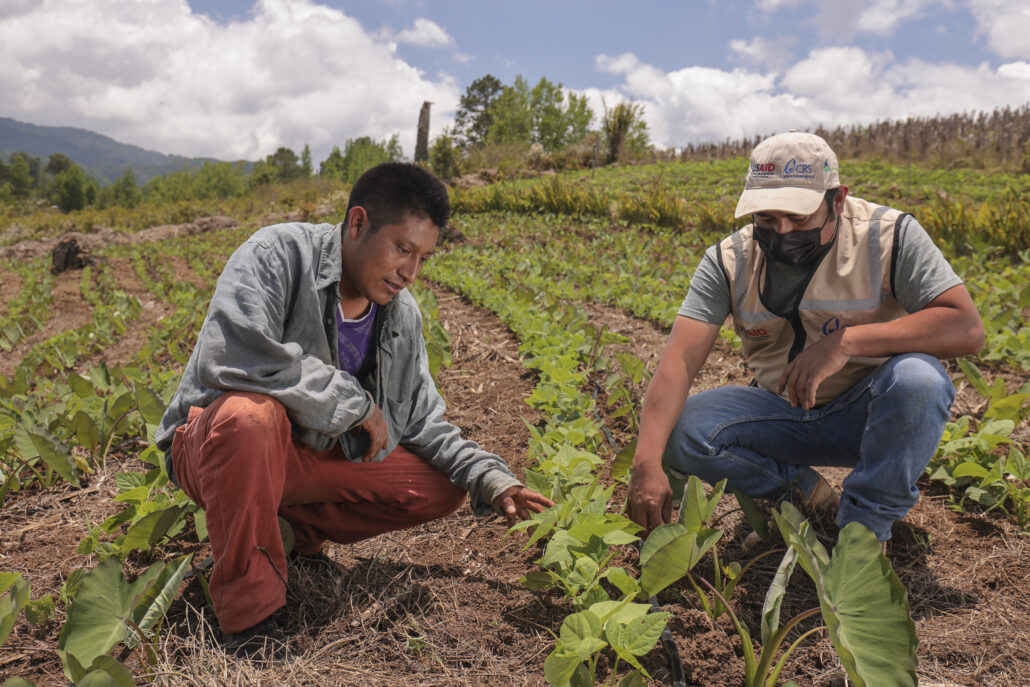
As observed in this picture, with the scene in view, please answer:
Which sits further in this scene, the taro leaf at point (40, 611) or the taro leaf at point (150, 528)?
the taro leaf at point (150, 528)

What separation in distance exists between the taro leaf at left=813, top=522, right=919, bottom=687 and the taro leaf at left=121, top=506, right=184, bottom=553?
165 centimetres

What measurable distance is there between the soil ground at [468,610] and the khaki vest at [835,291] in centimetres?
59

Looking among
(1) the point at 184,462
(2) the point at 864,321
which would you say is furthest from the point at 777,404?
(1) the point at 184,462

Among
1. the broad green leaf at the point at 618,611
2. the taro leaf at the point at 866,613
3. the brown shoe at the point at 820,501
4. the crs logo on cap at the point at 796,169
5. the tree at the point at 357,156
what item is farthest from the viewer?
the tree at the point at 357,156

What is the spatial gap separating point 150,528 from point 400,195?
3.80 feet

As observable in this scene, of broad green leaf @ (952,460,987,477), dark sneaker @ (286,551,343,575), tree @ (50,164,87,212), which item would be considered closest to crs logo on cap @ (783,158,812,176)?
broad green leaf @ (952,460,987,477)

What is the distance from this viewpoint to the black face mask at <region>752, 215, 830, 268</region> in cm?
205

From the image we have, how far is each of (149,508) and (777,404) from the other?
2.01m

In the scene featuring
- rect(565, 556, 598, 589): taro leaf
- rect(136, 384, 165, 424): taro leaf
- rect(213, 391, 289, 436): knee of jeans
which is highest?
rect(213, 391, 289, 436): knee of jeans

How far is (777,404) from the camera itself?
2.27 meters

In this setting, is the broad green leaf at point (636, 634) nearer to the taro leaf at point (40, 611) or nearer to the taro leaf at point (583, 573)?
the taro leaf at point (583, 573)

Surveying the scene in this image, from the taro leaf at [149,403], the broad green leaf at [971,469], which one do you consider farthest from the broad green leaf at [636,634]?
the taro leaf at [149,403]

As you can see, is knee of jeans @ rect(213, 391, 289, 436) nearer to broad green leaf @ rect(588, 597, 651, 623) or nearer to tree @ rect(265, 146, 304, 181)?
broad green leaf @ rect(588, 597, 651, 623)

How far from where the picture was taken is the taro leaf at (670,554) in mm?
1391
